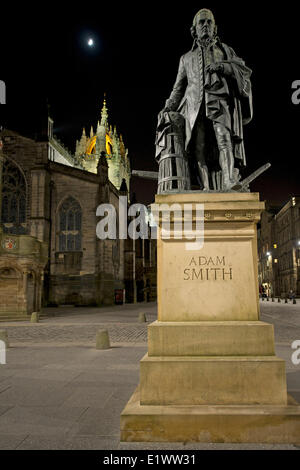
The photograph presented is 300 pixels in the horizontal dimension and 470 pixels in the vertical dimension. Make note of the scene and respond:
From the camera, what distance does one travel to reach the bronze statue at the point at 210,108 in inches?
165

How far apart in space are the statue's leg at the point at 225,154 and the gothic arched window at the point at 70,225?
31.0 m

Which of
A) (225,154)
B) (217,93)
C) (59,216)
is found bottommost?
(225,154)

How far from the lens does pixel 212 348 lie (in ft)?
11.2

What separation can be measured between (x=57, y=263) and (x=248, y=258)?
1250 inches

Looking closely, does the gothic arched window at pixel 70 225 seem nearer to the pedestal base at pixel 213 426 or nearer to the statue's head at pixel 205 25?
the statue's head at pixel 205 25

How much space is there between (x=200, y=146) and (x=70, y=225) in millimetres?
31464

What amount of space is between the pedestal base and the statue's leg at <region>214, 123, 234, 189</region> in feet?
7.65

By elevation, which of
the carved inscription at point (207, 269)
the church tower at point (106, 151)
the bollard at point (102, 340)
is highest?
the church tower at point (106, 151)

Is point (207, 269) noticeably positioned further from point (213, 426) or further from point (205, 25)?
point (205, 25)

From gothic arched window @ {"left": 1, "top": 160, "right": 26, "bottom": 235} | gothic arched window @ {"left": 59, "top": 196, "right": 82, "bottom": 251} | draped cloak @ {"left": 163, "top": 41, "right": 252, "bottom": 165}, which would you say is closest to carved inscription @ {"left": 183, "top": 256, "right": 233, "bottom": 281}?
draped cloak @ {"left": 163, "top": 41, "right": 252, "bottom": 165}

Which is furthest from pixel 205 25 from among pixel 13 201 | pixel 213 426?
pixel 13 201

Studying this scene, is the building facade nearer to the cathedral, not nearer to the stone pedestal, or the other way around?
the cathedral

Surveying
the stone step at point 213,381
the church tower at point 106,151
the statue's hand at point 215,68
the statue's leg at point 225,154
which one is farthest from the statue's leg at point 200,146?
the church tower at point 106,151

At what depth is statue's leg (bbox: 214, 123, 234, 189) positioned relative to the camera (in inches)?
162
